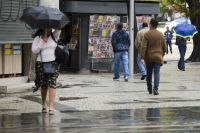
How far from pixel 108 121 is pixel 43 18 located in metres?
2.34

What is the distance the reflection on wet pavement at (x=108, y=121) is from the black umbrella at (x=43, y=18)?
1.66 m

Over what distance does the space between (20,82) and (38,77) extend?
13.3 ft

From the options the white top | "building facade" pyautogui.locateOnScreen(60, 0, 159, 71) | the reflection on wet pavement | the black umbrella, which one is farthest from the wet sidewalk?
"building facade" pyautogui.locateOnScreen(60, 0, 159, 71)

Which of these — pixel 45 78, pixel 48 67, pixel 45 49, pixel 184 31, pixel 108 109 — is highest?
pixel 184 31

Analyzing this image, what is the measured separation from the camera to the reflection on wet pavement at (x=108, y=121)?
349 inches

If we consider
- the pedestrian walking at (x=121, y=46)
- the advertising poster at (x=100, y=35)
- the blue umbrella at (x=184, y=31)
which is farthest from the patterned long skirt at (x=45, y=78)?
the blue umbrella at (x=184, y=31)

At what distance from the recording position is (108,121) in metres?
9.70

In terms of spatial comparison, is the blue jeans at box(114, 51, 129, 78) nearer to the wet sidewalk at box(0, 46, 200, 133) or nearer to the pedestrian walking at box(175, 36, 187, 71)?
the wet sidewalk at box(0, 46, 200, 133)

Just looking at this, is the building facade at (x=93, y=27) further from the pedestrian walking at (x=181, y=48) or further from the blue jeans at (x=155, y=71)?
the blue jeans at (x=155, y=71)

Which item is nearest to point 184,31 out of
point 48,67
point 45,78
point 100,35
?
point 100,35

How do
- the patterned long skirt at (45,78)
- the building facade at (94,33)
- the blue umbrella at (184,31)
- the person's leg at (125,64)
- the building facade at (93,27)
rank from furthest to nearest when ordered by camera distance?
the blue umbrella at (184,31)
the building facade at (94,33)
the building facade at (93,27)
the person's leg at (125,64)
the patterned long skirt at (45,78)

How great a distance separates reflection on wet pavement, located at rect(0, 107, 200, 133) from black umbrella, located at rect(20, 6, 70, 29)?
5.45ft

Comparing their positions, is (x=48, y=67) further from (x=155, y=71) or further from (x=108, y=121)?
(x=155, y=71)

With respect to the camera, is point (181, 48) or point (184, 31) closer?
point (184, 31)
